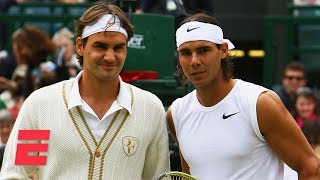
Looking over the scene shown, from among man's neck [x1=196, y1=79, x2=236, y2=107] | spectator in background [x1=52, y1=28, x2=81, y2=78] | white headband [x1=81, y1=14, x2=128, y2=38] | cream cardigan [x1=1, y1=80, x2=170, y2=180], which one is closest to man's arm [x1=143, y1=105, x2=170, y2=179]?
cream cardigan [x1=1, y1=80, x2=170, y2=180]

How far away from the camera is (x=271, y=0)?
42.0ft

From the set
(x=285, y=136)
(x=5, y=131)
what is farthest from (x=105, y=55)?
(x=5, y=131)

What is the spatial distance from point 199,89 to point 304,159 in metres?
0.64

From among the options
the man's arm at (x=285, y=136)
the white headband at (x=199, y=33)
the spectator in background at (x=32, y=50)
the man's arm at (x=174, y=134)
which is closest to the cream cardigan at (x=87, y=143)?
the man's arm at (x=174, y=134)

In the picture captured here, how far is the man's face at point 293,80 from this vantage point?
10078 millimetres

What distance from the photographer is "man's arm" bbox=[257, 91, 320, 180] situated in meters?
5.20

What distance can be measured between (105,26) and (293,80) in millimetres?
5027

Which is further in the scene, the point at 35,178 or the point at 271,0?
the point at 271,0

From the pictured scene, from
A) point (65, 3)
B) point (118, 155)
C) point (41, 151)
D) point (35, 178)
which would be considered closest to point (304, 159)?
point (118, 155)

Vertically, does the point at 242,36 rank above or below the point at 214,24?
below

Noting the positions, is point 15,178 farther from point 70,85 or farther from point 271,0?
point 271,0

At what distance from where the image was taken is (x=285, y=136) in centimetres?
521

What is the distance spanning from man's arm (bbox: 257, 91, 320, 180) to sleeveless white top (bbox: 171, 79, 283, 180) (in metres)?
0.05

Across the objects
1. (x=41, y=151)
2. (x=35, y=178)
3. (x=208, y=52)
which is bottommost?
(x=35, y=178)
